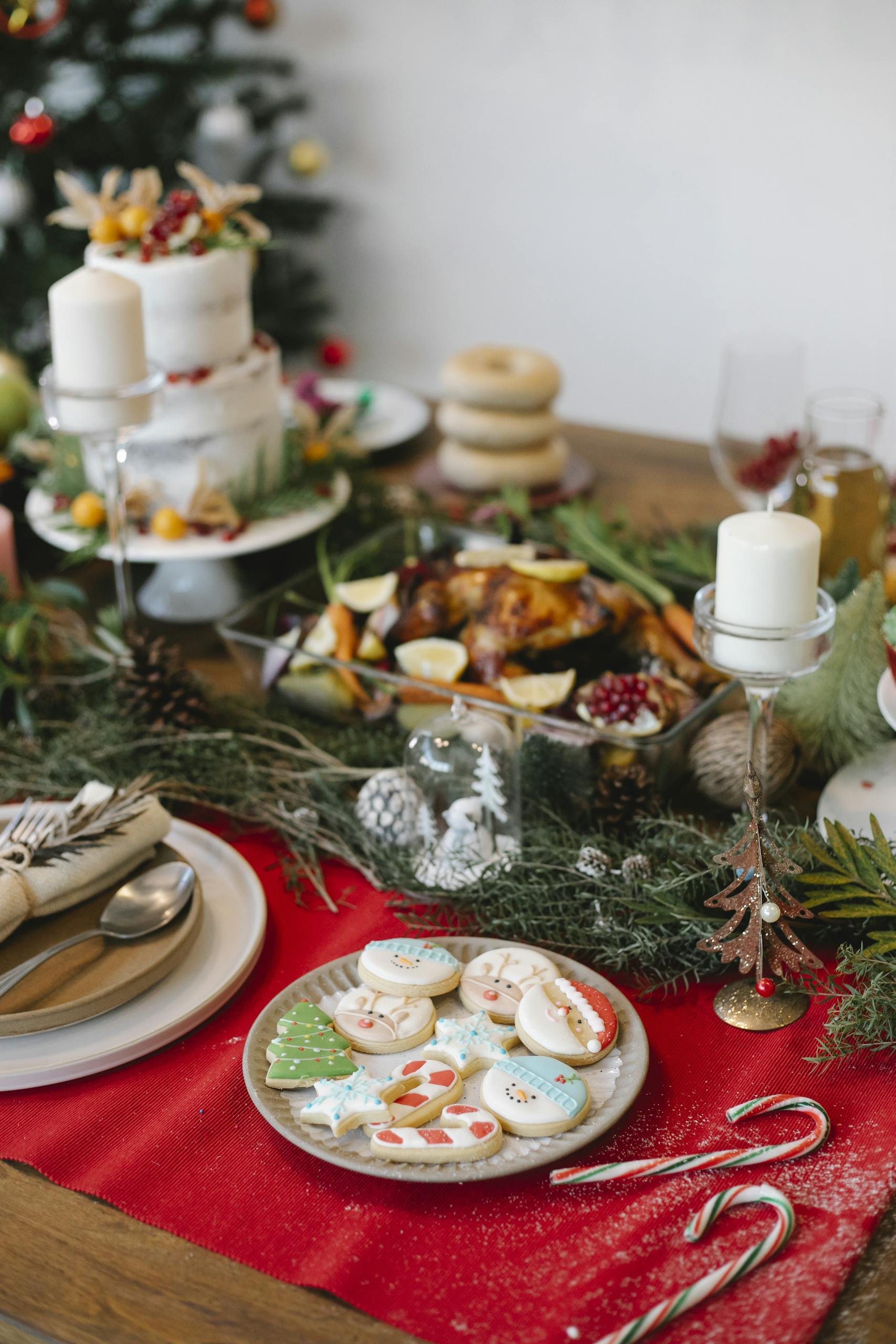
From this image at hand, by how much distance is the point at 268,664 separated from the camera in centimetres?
113

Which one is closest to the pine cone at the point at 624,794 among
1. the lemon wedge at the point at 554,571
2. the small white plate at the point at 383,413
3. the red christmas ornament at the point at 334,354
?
the lemon wedge at the point at 554,571

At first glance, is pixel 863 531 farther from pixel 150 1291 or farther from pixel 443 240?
pixel 443 240

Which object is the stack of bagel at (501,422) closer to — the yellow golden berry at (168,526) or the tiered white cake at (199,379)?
the tiered white cake at (199,379)

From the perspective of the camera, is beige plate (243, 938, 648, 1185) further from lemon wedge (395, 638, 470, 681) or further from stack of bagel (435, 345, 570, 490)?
stack of bagel (435, 345, 570, 490)

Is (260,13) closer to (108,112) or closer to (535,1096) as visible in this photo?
(108,112)

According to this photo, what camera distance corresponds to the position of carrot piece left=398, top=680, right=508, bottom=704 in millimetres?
1020

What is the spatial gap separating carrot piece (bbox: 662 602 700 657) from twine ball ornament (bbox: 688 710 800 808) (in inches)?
3.6

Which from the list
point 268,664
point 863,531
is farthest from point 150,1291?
point 863,531

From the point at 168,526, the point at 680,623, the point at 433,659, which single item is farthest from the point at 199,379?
the point at 680,623

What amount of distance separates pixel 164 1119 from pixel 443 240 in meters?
2.76

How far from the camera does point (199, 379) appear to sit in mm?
1291

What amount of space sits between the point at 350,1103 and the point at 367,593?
57cm

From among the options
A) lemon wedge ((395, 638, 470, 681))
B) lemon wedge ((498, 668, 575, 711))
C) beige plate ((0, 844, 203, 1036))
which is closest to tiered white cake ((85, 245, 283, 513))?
lemon wedge ((395, 638, 470, 681))

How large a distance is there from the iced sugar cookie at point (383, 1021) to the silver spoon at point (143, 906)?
15 centimetres
